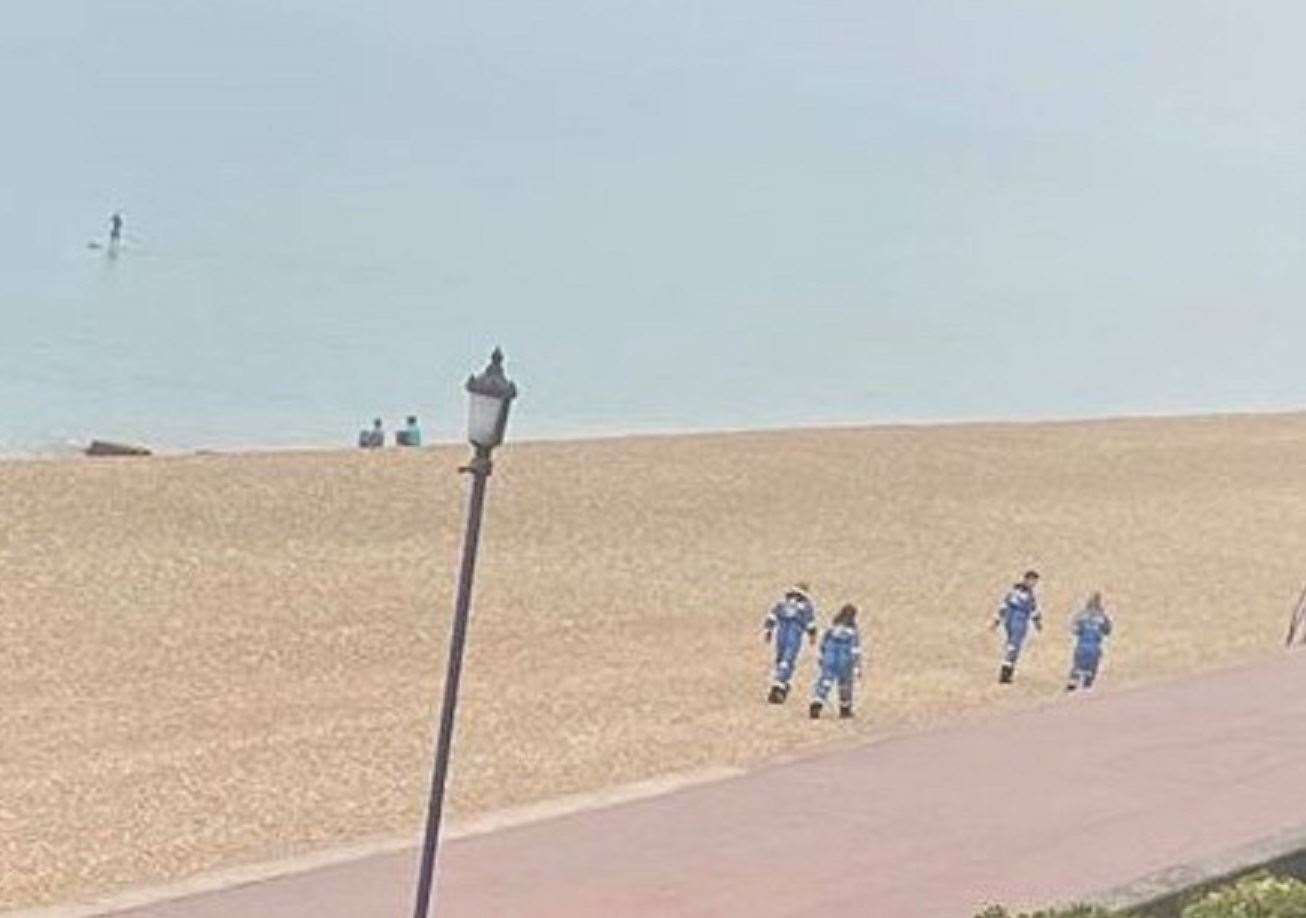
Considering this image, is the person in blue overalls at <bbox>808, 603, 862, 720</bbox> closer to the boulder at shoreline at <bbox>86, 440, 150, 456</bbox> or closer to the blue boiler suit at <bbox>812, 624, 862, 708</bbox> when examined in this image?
the blue boiler suit at <bbox>812, 624, 862, 708</bbox>

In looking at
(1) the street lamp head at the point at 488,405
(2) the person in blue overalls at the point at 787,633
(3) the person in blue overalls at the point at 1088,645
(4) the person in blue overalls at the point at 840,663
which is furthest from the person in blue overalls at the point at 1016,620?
→ (1) the street lamp head at the point at 488,405

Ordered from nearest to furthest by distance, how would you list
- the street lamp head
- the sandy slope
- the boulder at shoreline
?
1. the street lamp head
2. the sandy slope
3. the boulder at shoreline

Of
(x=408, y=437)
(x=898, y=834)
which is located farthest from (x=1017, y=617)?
(x=408, y=437)

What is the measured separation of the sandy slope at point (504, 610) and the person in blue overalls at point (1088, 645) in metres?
0.38

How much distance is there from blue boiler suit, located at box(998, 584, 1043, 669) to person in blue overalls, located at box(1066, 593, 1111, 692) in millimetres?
400

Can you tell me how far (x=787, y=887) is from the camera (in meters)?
12.0

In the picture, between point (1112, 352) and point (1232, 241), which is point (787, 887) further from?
point (1232, 241)

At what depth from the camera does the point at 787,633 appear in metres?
17.2

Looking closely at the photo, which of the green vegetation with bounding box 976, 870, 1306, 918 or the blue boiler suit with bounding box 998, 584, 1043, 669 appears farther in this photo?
the blue boiler suit with bounding box 998, 584, 1043, 669

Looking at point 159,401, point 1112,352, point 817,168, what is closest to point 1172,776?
point 159,401

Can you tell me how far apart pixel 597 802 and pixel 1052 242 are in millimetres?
113683

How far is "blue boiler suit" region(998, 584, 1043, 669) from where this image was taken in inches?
725

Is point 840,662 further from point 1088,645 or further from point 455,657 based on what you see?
point 455,657

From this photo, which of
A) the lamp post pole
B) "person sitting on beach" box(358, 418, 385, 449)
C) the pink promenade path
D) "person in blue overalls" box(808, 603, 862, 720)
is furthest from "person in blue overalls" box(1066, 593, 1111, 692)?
"person sitting on beach" box(358, 418, 385, 449)
